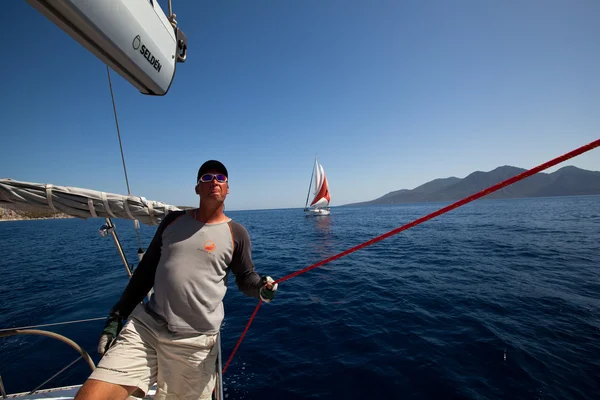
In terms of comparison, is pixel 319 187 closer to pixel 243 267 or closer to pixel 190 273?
pixel 243 267

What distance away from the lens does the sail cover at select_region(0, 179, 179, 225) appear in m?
2.80

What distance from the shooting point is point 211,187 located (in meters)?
2.50

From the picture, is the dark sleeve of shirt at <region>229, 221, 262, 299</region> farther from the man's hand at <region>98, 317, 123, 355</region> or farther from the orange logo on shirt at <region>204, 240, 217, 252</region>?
the man's hand at <region>98, 317, 123, 355</region>

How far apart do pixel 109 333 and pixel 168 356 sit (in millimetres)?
640

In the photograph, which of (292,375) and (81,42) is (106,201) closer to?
(81,42)

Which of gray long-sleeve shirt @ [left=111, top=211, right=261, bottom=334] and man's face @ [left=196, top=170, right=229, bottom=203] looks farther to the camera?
man's face @ [left=196, top=170, right=229, bottom=203]

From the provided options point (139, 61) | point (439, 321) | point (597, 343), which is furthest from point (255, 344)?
point (597, 343)

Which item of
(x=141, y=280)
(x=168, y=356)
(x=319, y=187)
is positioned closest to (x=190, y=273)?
(x=141, y=280)

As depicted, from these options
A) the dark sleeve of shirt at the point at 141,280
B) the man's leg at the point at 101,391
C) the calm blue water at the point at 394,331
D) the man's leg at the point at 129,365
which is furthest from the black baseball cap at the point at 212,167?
the calm blue water at the point at 394,331

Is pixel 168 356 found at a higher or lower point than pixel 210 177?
lower

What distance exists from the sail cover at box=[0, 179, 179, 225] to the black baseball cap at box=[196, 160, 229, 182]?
1.25m

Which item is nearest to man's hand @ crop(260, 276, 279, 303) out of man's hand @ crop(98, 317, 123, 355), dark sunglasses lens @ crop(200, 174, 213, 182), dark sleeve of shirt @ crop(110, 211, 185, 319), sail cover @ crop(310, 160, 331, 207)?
dark sleeve of shirt @ crop(110, 211, 185, 319)

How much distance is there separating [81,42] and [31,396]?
13.9 feet

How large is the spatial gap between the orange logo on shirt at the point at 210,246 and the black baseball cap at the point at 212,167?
72 cm
